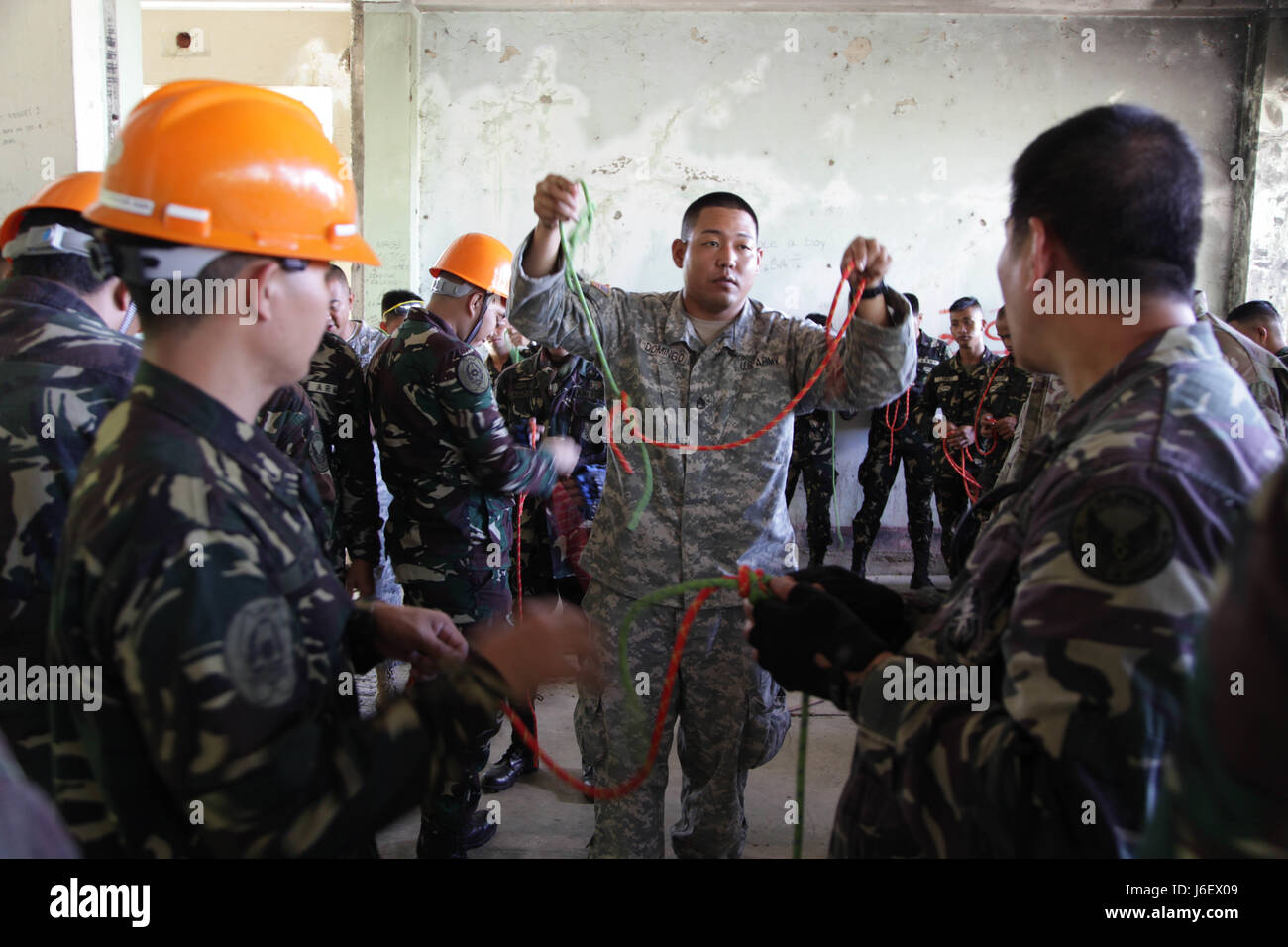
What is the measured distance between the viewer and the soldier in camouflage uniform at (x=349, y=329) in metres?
4.40

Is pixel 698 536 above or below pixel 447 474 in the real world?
below

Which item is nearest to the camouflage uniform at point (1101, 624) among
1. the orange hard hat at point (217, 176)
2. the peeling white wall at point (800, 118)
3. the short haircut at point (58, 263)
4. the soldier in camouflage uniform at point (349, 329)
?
the orange hard hat at point (217, 176)

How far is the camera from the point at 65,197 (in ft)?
6.94

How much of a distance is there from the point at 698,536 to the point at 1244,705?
1888 mm

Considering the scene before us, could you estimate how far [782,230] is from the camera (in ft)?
25.5

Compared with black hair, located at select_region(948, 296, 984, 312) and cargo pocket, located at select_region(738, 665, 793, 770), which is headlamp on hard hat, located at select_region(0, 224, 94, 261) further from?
black hair, located at select_region(948, 296, 984, 312)

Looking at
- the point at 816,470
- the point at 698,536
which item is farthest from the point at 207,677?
the point at 816,470

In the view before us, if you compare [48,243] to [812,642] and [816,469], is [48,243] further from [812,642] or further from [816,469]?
[816,469]

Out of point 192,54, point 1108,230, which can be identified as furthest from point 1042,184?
point 192,54

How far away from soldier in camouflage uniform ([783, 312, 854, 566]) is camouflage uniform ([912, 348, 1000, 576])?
84cm

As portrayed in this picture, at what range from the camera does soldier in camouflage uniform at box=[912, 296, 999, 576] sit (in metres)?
6.54

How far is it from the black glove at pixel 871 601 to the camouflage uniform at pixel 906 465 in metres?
5.74

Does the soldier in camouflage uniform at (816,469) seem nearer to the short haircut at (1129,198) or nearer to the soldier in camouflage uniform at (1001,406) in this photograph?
the soldier in camouflage uniform at (1001,406)
